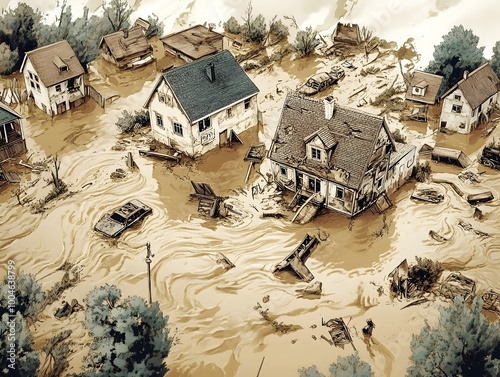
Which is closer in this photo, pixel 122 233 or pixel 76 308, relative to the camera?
pixel 76 308

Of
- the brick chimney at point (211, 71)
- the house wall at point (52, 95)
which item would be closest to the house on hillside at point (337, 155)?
the brick chimney at point (211, 71)

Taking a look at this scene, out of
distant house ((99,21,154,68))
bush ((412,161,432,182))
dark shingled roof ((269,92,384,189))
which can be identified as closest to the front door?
dark shingled roof ((269,92,384,189))

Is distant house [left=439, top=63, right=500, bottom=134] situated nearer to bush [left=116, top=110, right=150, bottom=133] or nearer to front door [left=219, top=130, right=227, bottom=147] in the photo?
front door [left=219, top=130, right=227, bottom=147]

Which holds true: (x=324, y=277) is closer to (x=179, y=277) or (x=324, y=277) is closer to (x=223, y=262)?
(x=223, y=262)

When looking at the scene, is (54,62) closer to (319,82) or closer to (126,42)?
(126,42)

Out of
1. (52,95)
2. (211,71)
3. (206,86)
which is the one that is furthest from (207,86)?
(52,95)

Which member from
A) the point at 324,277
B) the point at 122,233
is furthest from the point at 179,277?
the point at 324,277
